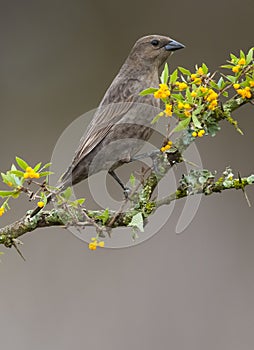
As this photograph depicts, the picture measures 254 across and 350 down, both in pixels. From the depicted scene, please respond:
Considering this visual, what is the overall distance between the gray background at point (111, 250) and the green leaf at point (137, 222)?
128cm

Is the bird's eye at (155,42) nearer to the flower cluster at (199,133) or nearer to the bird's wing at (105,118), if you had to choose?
the bird's wing at (105,118)

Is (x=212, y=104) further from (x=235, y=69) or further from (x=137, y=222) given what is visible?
(x=137, y=222)

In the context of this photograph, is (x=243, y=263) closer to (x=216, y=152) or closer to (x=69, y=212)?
(x=216, y=152)

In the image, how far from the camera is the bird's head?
1.58 metres

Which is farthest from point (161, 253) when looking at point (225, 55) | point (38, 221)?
point (38, 221)

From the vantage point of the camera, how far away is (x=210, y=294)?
2.39 meters

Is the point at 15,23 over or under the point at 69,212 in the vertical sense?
over

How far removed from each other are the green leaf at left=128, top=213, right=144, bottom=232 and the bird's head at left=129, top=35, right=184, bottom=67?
0.56 meters

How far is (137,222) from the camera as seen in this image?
1.11 metres

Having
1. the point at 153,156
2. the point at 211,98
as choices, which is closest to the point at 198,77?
the point at 211,98

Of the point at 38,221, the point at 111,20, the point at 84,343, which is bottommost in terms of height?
the point at 84,343

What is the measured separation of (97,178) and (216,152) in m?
1.04

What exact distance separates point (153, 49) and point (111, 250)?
1013 mm

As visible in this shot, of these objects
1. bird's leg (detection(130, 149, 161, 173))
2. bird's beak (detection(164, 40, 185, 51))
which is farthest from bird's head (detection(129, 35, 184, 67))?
bird's leg (detection(130, 149, 161, 173))
